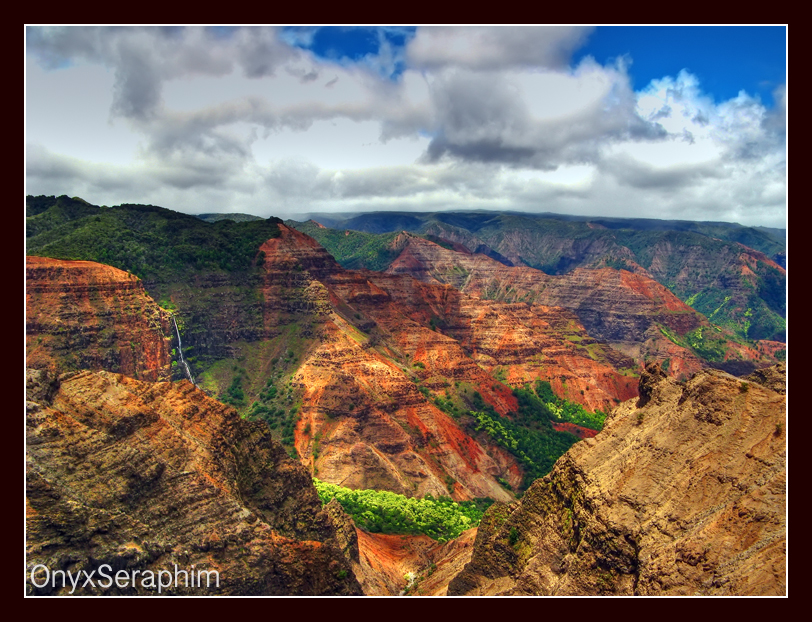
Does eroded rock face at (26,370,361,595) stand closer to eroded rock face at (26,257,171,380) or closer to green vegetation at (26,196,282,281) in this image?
eroded rock face at (26,257,171,380)

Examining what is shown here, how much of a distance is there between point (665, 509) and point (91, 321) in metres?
107

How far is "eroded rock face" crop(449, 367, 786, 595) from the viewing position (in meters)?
43.2

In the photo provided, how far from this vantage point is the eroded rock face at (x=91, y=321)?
120812mm

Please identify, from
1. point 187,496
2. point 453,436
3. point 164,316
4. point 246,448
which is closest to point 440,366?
point 453,436

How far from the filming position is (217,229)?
17712cm

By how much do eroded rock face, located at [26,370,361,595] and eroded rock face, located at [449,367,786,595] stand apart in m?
16.3

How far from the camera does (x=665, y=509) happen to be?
160ft

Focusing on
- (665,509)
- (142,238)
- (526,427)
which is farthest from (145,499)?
(526,427)

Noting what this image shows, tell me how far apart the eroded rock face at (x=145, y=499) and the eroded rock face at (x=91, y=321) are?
2703 inches

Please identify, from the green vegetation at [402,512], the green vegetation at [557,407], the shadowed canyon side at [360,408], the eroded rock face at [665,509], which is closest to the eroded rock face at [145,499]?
the eroded rock face at [665,509]

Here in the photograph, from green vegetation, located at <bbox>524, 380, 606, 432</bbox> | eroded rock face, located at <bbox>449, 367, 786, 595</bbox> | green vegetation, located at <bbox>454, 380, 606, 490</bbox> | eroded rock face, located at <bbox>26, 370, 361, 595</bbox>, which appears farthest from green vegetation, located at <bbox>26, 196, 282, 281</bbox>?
eroded rock face, located at <bbox>449, 367, 786, 595</bbox>

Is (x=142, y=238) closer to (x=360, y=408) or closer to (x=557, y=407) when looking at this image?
(x=360, y=408)

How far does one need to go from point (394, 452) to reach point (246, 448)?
67886mm

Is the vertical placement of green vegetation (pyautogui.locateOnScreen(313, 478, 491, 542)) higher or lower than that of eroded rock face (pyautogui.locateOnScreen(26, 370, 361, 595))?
lower
